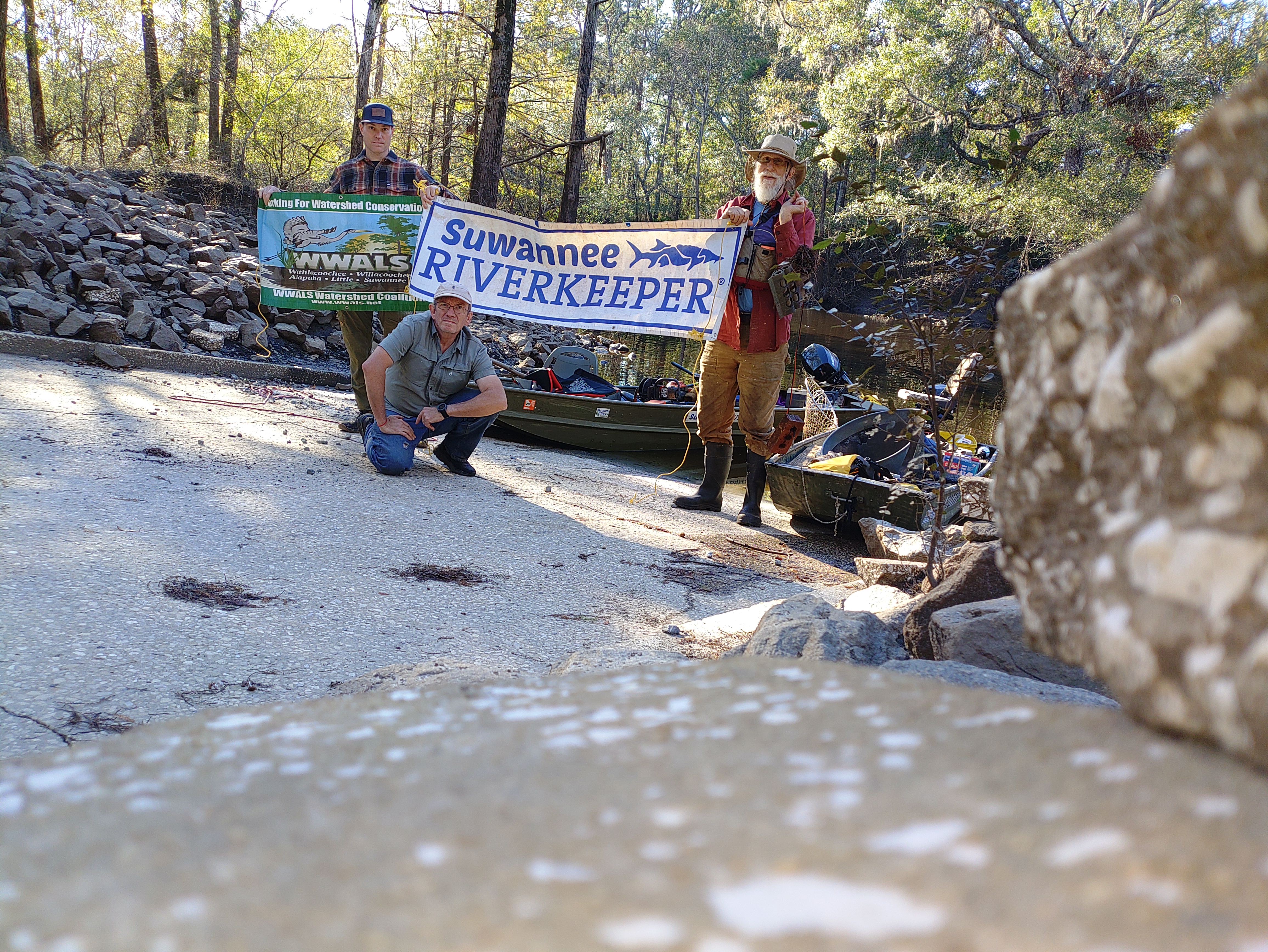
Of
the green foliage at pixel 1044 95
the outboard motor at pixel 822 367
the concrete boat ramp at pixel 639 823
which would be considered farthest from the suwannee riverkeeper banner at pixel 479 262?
the green foliage at pixel 1044 95

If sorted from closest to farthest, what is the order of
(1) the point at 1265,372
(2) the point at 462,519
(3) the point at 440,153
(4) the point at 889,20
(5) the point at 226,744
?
(1) the point at 1265,372 → (5) the point at 226,744 → (2) the point at 462,519 → (3) the point at 440,153 → (4) the point at 889,20

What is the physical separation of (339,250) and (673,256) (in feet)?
9.81

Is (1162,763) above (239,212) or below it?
below

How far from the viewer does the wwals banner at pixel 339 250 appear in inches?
294

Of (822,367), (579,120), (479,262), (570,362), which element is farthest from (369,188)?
(579,120)

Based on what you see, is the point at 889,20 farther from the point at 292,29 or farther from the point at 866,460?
the point at 866,460

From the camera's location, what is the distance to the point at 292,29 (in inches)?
1134

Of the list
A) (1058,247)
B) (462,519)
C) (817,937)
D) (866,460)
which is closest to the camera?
(817,937)

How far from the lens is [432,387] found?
6.07m

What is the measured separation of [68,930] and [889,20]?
33778 mm

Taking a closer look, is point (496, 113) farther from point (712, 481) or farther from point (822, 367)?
point (712, 481)

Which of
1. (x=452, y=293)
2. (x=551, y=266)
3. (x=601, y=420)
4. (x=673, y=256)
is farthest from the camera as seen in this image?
(x=601, y=420)

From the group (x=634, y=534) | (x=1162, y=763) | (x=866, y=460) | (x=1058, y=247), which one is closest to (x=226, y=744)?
(x=1162, y=763)

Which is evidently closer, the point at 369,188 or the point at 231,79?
the point at 369,188
